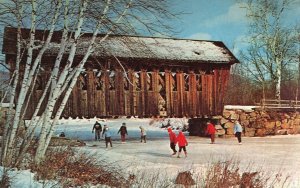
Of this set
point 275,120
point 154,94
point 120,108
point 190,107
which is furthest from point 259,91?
point 120,108

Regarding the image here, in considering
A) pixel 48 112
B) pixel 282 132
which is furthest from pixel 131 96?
pixel 48 112

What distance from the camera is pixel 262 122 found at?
25547 millimetres

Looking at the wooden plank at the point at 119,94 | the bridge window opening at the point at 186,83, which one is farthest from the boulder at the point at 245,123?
the wooden plank at the point at 119,94


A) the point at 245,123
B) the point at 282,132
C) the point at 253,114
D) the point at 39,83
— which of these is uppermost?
the point at 39,83

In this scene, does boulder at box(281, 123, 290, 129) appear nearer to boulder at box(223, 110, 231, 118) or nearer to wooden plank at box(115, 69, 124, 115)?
boulder at box(223, 110, 231, 118)

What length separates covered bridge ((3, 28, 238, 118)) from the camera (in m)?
20.1

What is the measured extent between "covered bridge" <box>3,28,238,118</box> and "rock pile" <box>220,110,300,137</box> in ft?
4.50

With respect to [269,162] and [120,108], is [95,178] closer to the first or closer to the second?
[269,162]

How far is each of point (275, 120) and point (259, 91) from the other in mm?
5106

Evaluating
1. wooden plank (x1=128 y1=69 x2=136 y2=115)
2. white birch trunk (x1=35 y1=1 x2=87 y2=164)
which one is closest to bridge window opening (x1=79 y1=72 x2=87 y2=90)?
wooden plank (x1=128 y1=69 x2=136 y2=115)

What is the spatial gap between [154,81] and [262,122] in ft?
27.5

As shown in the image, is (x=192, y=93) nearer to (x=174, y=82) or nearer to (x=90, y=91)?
(x=174, y=82)

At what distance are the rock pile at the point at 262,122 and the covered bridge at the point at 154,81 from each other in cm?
137

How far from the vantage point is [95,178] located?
7355mm
